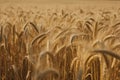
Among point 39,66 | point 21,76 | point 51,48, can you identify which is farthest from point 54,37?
point 39,66

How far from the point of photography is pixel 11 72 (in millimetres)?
2135

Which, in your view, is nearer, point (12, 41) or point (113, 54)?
point (113, 54)

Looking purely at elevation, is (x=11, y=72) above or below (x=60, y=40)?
below

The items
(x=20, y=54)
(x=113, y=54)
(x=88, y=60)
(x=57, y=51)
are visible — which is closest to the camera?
(x=113, y=54)

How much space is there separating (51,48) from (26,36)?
28.2 inches

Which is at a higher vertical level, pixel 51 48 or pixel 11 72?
pixel 51 48

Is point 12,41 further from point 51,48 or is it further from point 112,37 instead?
point 112,37

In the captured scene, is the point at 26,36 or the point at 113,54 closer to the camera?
the point at 113,54

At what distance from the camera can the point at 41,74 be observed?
1.45 m

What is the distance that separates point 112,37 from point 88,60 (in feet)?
1.41

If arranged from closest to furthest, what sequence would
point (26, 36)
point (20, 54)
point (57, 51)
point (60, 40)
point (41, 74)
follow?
1. point (41, 74)
2. point (57, 51)
3. point (60, 40)
4. point (20, 54)
5. point (26, 36)

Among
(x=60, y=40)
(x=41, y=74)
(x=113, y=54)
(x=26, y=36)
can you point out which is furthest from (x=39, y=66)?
(x=26, y=36)

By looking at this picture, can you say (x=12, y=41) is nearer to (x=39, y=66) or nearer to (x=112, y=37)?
(x=112, y=37)

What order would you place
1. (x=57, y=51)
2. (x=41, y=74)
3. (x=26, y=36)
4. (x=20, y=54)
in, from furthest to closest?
1. (x=26, y=36)
2. (x=20, y=54)
3. (x=57, y=51)
4. (x=41, y=74)
